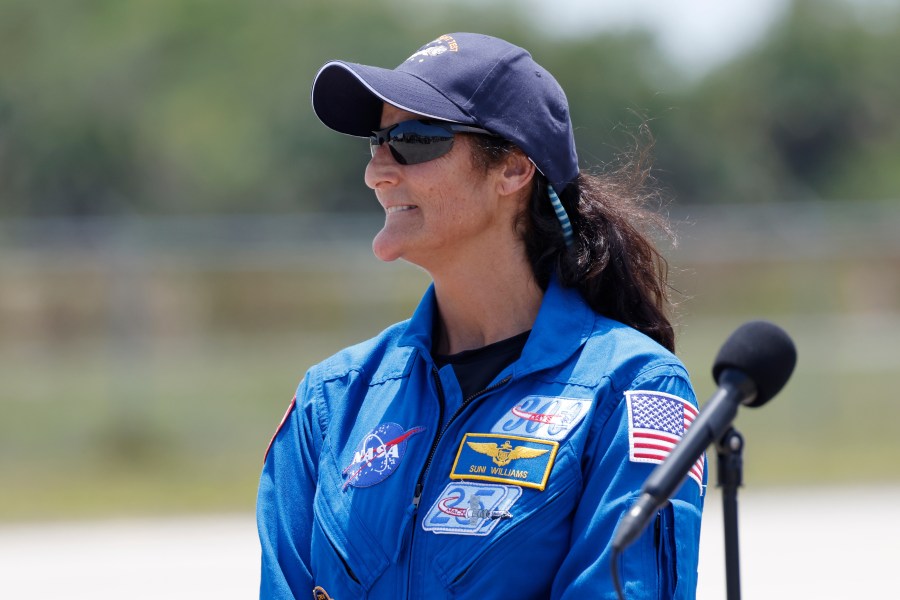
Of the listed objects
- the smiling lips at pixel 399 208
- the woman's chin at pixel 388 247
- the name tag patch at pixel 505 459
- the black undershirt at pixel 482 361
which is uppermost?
the smiling lips at pixel 399 208

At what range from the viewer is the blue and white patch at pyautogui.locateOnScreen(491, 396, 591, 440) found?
276 cm

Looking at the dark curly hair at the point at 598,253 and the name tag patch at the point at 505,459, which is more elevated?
the dark curly hair at the point at 598,253

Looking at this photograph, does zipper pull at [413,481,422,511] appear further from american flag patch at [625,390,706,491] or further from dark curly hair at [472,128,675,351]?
dark curly hair at [472,128,675,351]

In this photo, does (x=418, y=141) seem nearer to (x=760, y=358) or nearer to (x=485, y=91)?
(x=485, y=91)

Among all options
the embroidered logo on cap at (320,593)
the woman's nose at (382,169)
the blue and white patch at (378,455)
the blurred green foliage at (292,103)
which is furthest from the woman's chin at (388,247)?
the blurred green foliage at (292,103)

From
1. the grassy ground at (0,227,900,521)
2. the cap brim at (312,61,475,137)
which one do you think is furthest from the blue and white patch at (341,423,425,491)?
the grassy ground at (0,227,900,521)

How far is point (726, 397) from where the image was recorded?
82.4 inches

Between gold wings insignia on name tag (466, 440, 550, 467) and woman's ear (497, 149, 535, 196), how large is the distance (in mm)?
675

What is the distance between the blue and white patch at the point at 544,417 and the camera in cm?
276

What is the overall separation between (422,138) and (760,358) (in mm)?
1191

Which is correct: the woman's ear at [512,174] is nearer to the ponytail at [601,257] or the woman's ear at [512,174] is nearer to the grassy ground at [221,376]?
the ponytail at [601,257]

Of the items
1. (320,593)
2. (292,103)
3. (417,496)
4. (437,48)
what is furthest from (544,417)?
(292,103)

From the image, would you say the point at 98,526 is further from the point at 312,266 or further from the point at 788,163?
the point at 788,163

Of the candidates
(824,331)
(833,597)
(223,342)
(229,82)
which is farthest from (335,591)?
(229,82)
